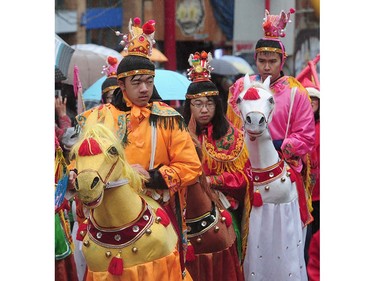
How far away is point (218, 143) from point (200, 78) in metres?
0.49

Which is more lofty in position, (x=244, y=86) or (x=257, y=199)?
(x=244, y=86)

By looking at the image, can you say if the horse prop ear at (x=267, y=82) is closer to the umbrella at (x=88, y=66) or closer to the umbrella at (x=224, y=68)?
the umbrella at (x=88, y=66)

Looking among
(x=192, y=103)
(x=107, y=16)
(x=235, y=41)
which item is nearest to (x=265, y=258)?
(x=192, y=103)

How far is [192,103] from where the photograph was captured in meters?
7.61

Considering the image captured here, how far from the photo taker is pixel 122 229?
222 inches

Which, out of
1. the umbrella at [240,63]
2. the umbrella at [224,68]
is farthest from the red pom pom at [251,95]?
the umbrella at [240,63]

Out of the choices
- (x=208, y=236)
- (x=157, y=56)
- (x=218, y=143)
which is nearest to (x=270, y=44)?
(x=218, y=143)

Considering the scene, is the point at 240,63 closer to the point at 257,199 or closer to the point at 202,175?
the point at 257,199

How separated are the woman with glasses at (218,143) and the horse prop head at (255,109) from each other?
1.02 ft

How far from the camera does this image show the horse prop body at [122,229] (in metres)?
5.50

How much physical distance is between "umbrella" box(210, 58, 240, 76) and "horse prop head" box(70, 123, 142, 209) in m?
10.9
